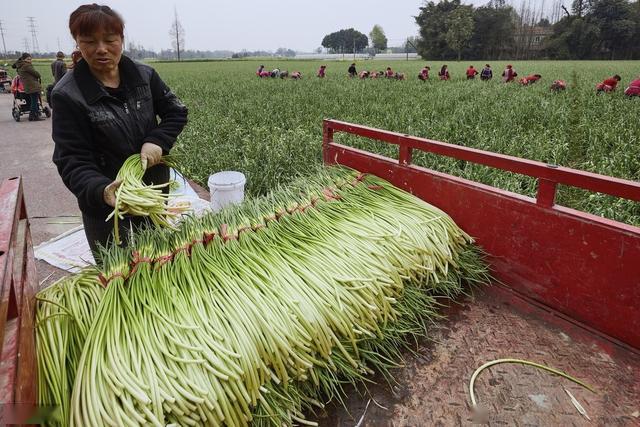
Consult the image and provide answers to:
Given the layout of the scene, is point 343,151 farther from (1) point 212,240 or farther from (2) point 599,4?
(2) point 599,4

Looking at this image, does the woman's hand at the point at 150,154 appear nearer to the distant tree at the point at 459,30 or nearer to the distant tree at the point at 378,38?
the distant tree at the point at 459,30

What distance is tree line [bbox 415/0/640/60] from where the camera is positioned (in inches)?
2099

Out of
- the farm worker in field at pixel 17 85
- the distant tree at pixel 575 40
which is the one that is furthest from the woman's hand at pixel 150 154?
the distant tree at pixel 575 40

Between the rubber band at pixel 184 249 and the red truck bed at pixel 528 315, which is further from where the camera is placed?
the rubber band at pixel 184 249

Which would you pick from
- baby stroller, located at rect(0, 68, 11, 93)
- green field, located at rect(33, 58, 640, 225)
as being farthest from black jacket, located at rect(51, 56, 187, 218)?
baby stroller, located at rect(0, 68, 11, 93)

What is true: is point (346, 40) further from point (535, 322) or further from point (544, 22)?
point (535, 322)

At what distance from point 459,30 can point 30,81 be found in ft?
193

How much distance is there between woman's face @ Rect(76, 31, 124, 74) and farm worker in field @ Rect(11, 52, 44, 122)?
10.9 metres

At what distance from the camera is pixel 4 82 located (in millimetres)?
20172

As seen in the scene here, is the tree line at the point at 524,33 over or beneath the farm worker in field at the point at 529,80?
over

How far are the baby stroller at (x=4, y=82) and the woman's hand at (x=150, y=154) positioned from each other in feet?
75.3

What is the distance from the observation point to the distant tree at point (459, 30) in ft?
192

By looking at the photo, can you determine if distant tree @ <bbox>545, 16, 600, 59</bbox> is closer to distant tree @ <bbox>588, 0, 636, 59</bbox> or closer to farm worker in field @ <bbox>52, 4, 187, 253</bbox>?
distant tree @ <bbox>588, 0, 636, 59</bbox>

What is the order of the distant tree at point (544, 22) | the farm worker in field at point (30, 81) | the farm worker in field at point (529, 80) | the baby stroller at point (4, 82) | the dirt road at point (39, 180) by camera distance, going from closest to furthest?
1. the dirt road at point (39, 180)
2. the farm worker in field at point (30, 81)
3. the farm worker in field at point (529, 80)
4. the baby stroller at point (4, 82)
5. the distant tree at point (544, 22)
